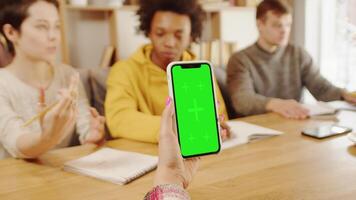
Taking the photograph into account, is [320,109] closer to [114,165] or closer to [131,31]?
[114,165]

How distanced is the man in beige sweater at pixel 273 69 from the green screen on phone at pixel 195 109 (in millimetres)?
924

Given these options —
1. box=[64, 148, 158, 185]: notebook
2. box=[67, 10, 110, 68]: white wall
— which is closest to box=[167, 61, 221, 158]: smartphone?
box=[64, 148, 158, 185]: notebook

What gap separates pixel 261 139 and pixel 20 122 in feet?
2.41

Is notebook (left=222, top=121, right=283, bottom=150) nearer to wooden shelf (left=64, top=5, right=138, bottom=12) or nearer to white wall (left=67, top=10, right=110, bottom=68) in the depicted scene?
wooden shelf (left=64, top=5, right=138, bottom=12)

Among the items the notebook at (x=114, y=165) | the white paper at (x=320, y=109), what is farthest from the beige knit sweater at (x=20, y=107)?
the white paper at (x=320, y=109)

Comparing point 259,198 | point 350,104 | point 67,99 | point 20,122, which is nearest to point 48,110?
point 67,99

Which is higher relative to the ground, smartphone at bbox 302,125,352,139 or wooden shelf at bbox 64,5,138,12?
wooden shelf at bbox 64,5,138,12

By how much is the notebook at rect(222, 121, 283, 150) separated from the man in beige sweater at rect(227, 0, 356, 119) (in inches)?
16.7

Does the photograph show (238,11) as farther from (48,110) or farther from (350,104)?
(48,110)

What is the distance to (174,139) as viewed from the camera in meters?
0.80

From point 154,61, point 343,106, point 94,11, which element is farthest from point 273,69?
point 94,11

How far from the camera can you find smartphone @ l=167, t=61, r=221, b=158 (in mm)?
919

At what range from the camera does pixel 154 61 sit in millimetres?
1722

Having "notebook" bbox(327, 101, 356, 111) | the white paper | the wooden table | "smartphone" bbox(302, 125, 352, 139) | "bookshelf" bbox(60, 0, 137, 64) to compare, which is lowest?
"notebook" bbox(327, 101, 356, 111)
